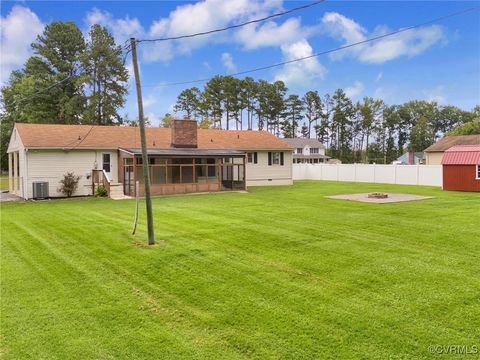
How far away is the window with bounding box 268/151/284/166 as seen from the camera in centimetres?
2992

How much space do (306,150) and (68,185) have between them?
51013 millimetres

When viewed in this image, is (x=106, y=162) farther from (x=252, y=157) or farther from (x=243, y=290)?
(x=243, y=290)

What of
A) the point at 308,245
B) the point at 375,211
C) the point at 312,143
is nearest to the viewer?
the point at 308,245

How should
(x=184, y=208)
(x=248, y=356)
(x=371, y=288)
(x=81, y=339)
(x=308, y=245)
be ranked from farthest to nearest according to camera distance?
(x=184, y=208), (x=308, y=245), (x=371, y=288), (x=81, y=339), (x=248, y=356)

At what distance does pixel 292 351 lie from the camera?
4324mm

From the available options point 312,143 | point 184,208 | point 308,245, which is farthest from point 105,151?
point 312,143

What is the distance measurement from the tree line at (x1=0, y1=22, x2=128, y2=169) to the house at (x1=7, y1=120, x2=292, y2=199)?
17.0m

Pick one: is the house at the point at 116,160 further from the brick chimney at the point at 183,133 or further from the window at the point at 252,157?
the window at the point at 252,157

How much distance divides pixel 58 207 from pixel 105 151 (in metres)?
6.75

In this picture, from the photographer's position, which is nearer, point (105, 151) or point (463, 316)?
point (463, 316)

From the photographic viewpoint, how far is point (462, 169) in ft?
75.6

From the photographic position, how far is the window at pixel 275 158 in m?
29.9

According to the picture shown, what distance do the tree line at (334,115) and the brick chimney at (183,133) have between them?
36571 mm

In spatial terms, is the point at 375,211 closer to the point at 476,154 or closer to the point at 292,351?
the point at 292,351
